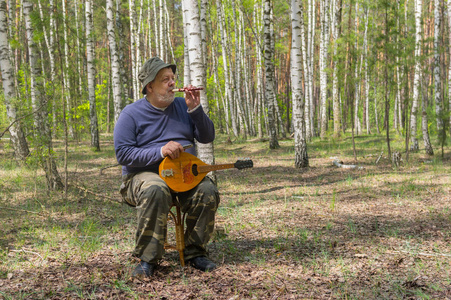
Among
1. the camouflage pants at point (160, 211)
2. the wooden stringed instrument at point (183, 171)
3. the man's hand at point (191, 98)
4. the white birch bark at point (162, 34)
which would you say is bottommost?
the camouflage pants at point (160, 211)

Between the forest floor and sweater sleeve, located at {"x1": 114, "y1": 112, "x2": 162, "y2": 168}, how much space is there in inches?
36.3

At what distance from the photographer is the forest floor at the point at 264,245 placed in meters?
2.90

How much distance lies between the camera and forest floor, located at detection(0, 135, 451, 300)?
2904 mm

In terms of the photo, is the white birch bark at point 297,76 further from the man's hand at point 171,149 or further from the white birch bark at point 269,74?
the man's hand at point 171,149

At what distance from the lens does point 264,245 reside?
155 inches

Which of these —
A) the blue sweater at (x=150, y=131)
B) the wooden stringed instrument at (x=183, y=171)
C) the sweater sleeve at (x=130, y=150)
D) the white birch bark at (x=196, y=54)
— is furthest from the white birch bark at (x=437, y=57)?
the sweater sleeve at (x=130, y=150)

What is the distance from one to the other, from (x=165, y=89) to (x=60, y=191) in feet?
14.2

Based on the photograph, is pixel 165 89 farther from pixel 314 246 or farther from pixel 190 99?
pixel 314 246

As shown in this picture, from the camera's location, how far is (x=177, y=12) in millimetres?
34312

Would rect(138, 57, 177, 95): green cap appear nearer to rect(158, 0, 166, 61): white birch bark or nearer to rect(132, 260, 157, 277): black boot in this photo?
rect(132, 260, 157, 277): black boot

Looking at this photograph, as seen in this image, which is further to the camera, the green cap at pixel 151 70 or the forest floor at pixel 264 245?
the green cap at pixel 151 70

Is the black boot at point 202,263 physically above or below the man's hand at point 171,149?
below

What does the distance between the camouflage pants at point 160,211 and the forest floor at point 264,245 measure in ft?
0.76

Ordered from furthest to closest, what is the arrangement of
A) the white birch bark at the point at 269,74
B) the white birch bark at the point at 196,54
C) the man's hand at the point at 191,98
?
the white birch bark at the point at 269,74
the white birch bark at the point at 196,54
the man's hand at the point at 191,98
